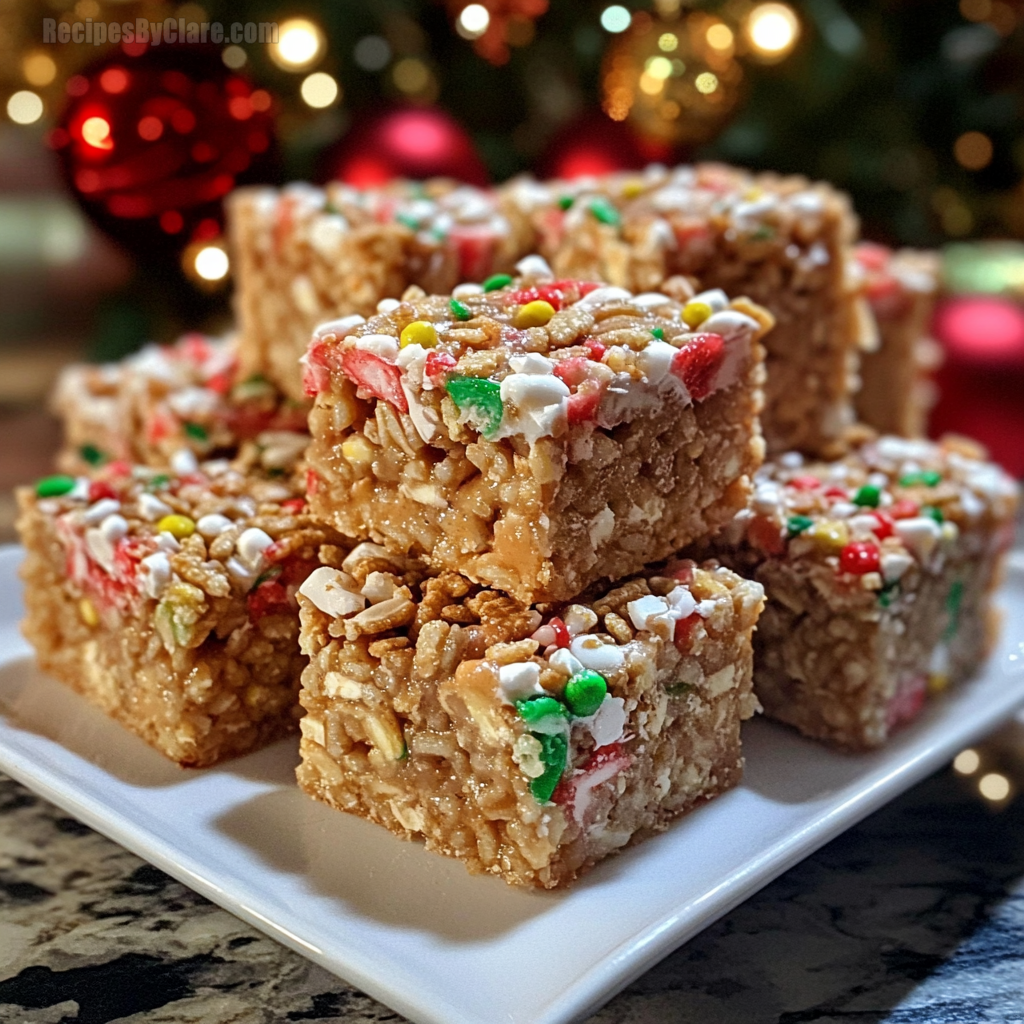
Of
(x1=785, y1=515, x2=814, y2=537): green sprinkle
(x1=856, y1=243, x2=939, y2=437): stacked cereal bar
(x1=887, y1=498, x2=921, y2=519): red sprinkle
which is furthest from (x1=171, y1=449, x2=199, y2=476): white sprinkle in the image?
(x1=856, y1=243, x2=939, y2=437): stacked cereal bar

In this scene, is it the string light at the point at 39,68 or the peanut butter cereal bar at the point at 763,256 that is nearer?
the peanut butter cereal bar at the point at 763,256

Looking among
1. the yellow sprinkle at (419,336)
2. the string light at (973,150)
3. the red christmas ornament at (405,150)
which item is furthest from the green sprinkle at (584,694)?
the string light at (973,150)

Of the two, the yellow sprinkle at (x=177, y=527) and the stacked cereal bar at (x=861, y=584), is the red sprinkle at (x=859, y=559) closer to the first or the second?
the stacked cereal bar at (x=861, y=584)

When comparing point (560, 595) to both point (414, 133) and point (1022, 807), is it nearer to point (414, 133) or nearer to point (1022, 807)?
point (1022, 807)

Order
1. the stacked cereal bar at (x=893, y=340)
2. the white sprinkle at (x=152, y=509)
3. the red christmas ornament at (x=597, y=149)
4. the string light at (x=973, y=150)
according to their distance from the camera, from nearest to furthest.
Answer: the white sprinkle at (x=152, y=509) < the stacked cereal bar at (x=893, y=340) < the red christmas ornament at (x=597, y=149) < the string light at (x=973, y=150)

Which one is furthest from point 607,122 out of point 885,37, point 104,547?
point 104,547
